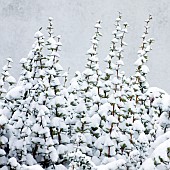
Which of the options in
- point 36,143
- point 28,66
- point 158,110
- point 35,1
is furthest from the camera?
point 35,1

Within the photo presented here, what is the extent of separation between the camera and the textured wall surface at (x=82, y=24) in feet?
13.8

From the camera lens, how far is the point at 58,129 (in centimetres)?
130

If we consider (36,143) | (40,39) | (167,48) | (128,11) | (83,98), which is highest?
(128,11)

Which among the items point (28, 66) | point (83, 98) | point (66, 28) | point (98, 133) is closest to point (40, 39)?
point (28, 66)

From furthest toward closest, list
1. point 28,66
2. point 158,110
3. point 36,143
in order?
point 158,110
point 28,66
point 36,143

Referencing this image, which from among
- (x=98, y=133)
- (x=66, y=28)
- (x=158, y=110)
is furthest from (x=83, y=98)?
(x=66, y=28)

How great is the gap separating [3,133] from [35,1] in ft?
10.3

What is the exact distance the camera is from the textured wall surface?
421cm

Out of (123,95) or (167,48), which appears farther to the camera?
(167,48)

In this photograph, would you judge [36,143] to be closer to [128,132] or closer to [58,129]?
[58,129]

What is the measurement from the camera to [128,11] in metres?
4.28

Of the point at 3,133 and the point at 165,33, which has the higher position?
the point at 165,33

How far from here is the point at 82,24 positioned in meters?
4.25

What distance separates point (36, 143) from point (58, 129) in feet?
0.35
